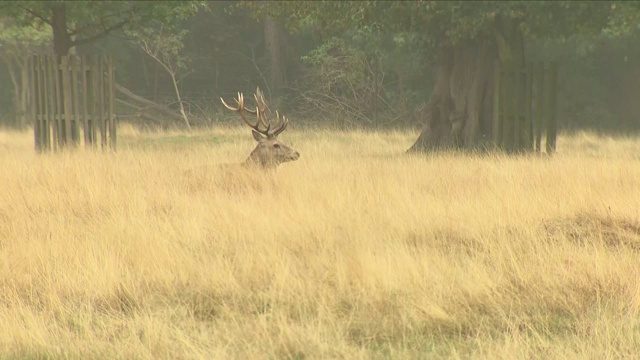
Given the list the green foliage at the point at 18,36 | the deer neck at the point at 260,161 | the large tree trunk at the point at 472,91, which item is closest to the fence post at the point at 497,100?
the large tree trunk at the point at 472,91

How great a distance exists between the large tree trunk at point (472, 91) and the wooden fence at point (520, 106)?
0.92 feet

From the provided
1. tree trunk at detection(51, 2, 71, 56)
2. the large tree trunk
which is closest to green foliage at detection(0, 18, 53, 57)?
tree trunk at detection(51, 2, 71, 56)

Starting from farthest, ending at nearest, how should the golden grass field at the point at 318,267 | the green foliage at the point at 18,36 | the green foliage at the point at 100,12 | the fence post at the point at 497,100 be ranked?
1. the green foliage at the point at 18,36
2. the green foliage at the point at 100,12
3. the fence post at the point at 497,100
4. the golden grass field at the point at 318,267

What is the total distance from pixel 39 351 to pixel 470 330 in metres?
2.32

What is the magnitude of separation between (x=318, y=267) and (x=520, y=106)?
10.2 meters

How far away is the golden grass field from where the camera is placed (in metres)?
4.58

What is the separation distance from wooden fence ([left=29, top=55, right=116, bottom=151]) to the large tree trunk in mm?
5622

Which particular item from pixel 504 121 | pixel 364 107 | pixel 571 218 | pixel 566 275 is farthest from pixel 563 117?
pixel 566 275

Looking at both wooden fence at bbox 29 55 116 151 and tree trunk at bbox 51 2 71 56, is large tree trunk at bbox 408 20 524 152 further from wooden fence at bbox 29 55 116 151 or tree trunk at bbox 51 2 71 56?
tree trunk at bbox 51 2 71 56

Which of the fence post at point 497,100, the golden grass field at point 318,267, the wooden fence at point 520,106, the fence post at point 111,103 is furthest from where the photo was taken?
the fence post at point 111,103

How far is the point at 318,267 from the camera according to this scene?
593cm

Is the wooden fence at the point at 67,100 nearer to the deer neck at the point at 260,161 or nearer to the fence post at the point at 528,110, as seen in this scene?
the deer neck at the point at 260,161

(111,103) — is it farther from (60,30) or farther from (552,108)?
(552,108)

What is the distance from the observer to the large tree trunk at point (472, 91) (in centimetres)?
1528
